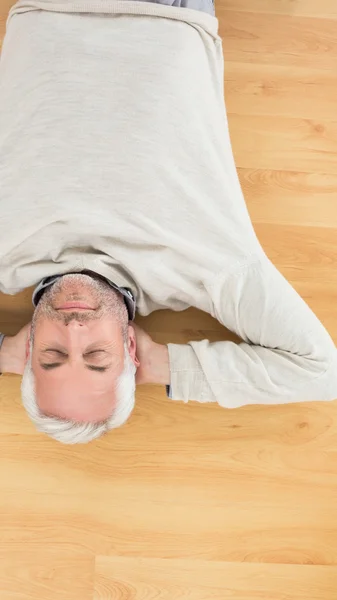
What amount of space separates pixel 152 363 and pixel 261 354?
0.21m

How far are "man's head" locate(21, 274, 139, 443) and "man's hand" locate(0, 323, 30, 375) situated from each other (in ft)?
0.34

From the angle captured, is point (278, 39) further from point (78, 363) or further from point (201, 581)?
point (201, 581)

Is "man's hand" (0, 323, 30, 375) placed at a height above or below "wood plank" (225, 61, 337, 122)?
below

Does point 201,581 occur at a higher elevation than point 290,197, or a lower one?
lower

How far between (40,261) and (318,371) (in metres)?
0.56

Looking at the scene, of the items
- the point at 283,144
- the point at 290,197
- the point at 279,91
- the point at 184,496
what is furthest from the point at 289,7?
the point at 184,496

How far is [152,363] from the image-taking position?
41.7 inches

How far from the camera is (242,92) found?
1283 millimetres

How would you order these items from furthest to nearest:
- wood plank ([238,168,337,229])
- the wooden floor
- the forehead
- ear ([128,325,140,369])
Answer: wood plank ([238,168,337,229]) → the wooden floor → ear ([128,325,140,369]) → the forehead

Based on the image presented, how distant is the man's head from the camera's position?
89 cm

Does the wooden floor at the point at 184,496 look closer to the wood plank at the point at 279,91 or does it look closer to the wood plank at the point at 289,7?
the wood plank at the point at 279,91

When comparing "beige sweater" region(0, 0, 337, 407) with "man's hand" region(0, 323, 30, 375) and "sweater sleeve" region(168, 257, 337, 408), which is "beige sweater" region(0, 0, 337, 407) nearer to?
"sweater sleeve" region(168, 257, 337, 408)

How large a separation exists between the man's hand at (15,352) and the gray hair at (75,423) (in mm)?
108

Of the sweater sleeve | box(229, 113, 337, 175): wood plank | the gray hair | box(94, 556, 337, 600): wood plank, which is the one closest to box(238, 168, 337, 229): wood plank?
box(229, 113, 337, 175): wood plank
